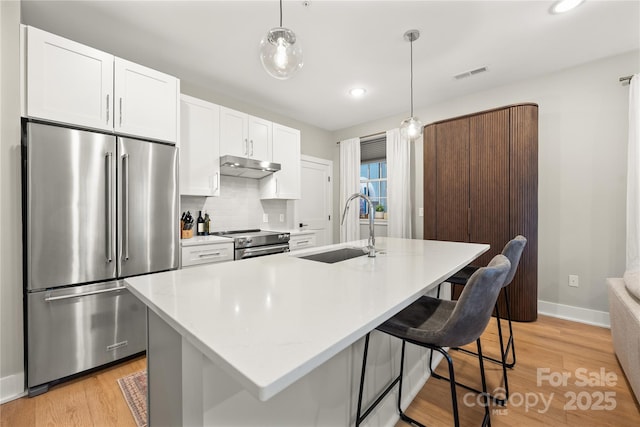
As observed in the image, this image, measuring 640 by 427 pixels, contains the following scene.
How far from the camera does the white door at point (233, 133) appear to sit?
3.13 meters

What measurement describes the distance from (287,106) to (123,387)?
139 inches

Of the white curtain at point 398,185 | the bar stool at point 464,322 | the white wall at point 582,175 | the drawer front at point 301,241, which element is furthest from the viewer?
the white curtain at point 398,185

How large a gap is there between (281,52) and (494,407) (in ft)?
7.94

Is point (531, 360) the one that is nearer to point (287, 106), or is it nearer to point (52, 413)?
point (52, 413)

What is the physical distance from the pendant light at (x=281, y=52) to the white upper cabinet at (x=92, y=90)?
1.35 meters

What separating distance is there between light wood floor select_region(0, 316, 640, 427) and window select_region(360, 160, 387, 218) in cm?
284

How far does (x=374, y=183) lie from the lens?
485 cm

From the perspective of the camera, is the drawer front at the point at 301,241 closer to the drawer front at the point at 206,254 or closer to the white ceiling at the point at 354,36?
the drawer front at the point at 206,254

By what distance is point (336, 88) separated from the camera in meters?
3.40

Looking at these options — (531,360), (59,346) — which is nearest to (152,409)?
(59,346)

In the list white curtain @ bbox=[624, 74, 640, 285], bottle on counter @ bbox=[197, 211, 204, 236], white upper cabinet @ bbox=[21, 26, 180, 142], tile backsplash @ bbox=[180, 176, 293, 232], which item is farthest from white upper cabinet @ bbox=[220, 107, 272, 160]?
white curtain @ bbox=[624, 74, 640, 285]

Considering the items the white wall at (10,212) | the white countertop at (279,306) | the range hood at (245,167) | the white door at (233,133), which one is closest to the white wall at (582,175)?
the white countertop at (279,306)

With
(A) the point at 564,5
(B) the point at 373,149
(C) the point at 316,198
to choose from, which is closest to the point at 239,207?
(C) the point at 316,198

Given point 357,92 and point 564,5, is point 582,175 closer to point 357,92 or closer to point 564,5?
point 564,5
